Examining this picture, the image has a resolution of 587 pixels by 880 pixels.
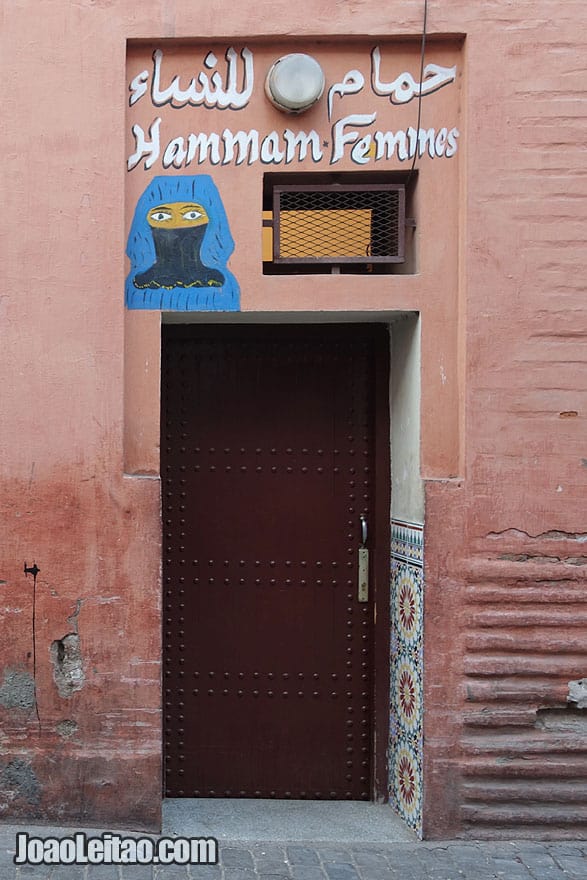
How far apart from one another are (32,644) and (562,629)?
7.96ft

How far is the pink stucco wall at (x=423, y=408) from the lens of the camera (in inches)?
160

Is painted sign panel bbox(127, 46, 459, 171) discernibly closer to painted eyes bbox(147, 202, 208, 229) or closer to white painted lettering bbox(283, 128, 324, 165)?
white painted lettering bbox(283, 128, 324, 165)

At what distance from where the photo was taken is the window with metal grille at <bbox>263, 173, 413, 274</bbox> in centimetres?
424

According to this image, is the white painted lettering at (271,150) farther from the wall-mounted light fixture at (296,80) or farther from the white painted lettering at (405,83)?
the white painted lettering at (405,83)

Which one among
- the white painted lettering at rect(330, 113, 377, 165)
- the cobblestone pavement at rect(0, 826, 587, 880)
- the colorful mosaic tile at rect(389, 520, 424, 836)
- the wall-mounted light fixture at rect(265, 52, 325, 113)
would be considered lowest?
the cobblestone pavement at rect(0, 826, 587, 880)

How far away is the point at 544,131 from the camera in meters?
4.07

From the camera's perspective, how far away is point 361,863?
3.85m

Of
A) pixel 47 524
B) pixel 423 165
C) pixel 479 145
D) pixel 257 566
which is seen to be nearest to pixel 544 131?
pixel 479 145

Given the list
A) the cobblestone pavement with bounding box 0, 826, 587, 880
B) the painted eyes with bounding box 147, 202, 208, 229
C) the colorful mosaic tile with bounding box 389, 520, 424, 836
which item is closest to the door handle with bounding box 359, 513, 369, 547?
the colorful mosaic tile with bounding box 389, 520, 424, 836

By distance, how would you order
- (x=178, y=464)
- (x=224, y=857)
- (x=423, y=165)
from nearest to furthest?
(x=224, y=857), (x=423, y=165), (x=178, y=464)

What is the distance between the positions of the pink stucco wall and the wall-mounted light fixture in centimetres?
15

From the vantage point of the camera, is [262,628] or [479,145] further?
[262,628]

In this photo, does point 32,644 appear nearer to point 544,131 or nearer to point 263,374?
point 263,374

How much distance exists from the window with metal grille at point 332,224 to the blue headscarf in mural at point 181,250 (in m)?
0.26
